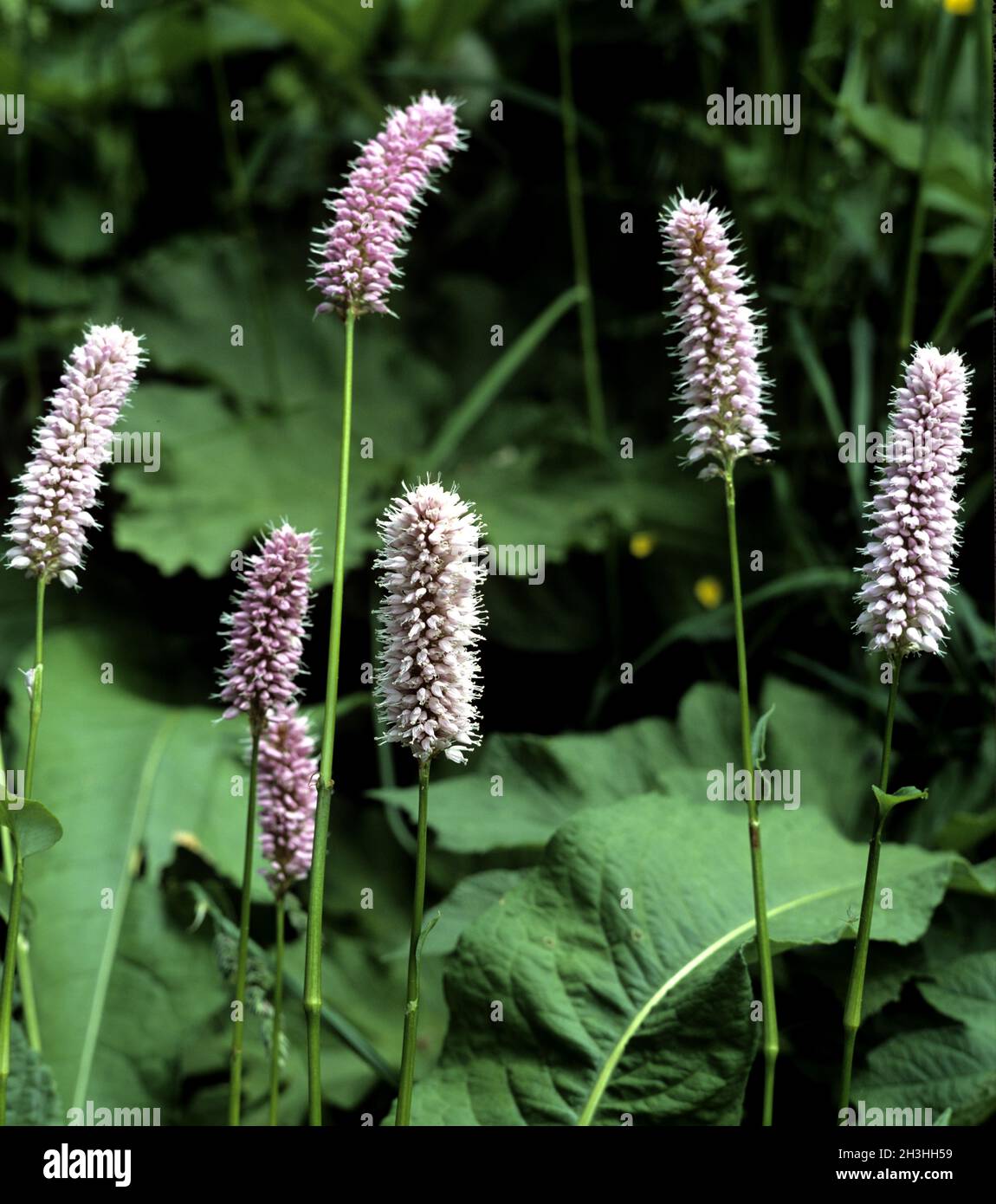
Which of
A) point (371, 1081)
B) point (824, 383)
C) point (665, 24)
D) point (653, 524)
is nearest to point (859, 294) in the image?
point (824, 383)

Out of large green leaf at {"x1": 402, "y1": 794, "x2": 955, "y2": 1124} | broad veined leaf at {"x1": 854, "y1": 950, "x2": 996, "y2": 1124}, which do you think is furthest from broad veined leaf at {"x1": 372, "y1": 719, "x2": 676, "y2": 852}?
broad veined leaf at {"x1": 854, "y1": 950, "x2": 996, "y2": 1124}

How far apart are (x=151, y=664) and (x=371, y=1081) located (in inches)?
33.1

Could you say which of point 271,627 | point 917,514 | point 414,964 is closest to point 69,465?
point 271,627

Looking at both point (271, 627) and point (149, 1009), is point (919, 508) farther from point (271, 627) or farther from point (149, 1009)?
point (149, 1009)

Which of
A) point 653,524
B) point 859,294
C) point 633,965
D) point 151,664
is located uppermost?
point 859,294

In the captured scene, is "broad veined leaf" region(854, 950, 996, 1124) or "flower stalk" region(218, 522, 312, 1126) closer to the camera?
"flower stalk" region(218, 522, 312, 1126)

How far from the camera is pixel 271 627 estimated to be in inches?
38.4

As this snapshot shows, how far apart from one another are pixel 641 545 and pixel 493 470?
12.0 inches

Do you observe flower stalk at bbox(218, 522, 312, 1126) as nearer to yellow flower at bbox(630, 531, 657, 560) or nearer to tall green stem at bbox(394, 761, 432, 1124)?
tall green stem at bbox(394, 761, 432, 1124)

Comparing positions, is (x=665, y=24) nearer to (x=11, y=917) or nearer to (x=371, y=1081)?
(x=371, y=1081)

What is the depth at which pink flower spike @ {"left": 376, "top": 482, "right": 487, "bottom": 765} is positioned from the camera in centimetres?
86

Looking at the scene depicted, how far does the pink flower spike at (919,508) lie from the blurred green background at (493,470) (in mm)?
455

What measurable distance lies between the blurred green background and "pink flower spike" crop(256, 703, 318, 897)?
0.14 metres

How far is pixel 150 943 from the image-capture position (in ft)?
5.04
